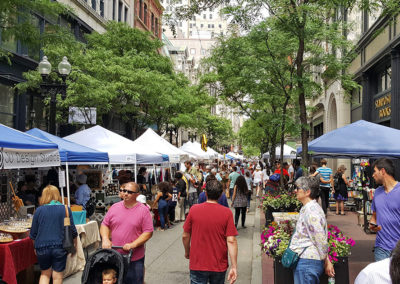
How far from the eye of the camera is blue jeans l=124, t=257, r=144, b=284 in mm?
5305

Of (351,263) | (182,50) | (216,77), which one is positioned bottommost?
(351,263)

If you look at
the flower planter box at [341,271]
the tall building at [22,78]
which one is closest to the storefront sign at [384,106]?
the tall building at [22,78]

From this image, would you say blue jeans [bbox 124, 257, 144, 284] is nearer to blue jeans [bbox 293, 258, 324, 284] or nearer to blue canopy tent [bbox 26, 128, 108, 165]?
blue jeans [bbox 293, 258, 324, 284]

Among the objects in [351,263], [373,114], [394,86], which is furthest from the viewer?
[373,114]

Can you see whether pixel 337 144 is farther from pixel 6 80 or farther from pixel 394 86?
pixel 6 80

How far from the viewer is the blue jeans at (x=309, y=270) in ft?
15.3

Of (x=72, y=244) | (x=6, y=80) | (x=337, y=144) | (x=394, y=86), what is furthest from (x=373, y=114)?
(x=72, y=244)

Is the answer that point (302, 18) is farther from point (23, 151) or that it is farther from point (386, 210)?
point (23, 151)

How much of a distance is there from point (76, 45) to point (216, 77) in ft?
36.3

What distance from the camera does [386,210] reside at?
5.29 meters

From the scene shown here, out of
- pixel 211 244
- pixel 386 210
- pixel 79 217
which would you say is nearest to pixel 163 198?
pixel 79 217

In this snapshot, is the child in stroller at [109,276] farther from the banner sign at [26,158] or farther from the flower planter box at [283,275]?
the banner sign at [26,158]

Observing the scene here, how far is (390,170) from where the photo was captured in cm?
539

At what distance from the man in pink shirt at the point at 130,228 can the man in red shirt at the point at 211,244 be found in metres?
0.77
